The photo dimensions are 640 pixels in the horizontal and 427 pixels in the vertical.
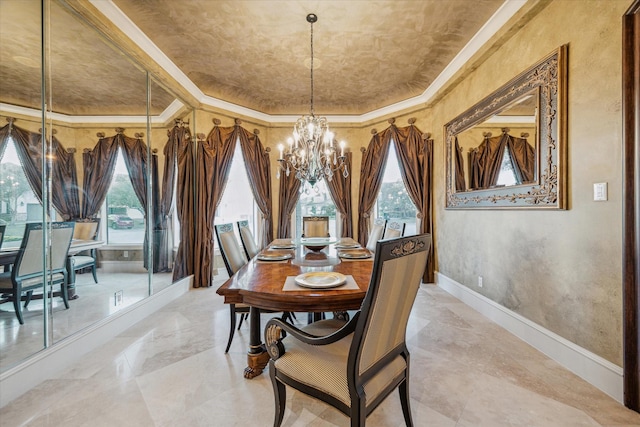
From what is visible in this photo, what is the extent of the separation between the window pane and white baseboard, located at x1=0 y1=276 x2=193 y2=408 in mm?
741

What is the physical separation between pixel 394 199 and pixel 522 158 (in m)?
2.37

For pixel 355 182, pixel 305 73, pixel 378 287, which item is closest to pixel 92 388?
pixel 378 287

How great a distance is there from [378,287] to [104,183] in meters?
2.92

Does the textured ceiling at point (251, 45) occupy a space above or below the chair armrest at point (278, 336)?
above

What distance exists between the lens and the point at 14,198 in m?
1.70

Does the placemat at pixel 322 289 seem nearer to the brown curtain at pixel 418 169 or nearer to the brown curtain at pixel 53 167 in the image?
the brown curtain at pixel 53 167

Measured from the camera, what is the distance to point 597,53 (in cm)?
166

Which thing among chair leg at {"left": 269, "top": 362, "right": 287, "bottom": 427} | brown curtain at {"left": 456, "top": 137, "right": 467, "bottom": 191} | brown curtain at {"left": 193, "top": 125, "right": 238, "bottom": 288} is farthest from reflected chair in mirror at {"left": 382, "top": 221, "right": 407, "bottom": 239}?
brown curtain at {"left": 193, "top": 125, "right": 238, "bottom": 288}

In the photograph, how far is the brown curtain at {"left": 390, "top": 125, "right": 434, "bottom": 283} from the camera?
397 centimetres

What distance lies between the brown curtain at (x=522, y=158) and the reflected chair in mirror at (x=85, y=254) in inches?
157

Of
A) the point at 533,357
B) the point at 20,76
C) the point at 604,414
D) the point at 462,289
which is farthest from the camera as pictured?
the point at 462,289

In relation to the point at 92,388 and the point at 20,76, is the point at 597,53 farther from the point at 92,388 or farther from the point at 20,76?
the point at 92,388

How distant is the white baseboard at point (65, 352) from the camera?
1579mm

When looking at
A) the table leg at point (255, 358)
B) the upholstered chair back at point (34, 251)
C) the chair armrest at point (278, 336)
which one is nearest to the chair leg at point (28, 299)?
the upholstered chair back at point (34, 251)
